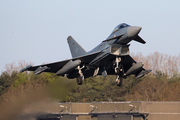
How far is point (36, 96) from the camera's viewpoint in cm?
3119

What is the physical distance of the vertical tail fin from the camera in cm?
3040

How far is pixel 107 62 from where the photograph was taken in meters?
25.6

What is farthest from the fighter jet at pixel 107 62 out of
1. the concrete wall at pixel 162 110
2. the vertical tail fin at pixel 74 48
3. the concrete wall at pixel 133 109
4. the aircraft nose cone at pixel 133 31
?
the concrete wall at pixel 133 109

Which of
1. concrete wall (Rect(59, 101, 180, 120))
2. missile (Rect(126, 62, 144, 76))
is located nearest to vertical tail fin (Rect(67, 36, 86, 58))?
missile (Rect(126, 62, 144, 76))

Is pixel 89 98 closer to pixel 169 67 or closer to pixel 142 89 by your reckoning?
pixel 142 89

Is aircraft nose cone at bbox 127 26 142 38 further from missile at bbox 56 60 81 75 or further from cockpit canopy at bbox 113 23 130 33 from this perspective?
missile at bbox 56 60 81 75

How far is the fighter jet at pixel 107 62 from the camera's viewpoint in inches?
953

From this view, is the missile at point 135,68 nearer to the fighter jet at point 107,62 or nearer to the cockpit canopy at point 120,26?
the fighter jet at point 107,62

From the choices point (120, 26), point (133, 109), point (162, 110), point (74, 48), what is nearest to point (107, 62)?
point (120, 26)

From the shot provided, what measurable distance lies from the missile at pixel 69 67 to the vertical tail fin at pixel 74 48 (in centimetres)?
427

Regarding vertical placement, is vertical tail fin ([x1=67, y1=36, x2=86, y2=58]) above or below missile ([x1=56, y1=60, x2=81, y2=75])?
above

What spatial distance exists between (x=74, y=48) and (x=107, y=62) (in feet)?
22.1

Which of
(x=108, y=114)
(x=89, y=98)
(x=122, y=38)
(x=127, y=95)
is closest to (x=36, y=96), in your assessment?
(x=122, y=38)

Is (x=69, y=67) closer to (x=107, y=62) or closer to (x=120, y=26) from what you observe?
(x=107, y=62)
